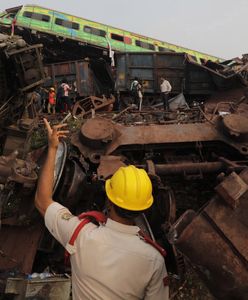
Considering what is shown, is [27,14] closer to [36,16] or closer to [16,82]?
[36,16]

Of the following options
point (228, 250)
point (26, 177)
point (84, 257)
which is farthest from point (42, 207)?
point (26, 177)

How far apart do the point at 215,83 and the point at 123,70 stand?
129 inches

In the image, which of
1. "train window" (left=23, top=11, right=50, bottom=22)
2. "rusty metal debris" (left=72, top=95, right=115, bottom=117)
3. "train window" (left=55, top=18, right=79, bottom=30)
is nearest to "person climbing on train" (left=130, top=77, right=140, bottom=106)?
"rusty metal debris" (left=72, top=95, right=115, bottom=117)

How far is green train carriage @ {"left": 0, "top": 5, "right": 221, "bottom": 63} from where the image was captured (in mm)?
16859

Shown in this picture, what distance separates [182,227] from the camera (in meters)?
2.50

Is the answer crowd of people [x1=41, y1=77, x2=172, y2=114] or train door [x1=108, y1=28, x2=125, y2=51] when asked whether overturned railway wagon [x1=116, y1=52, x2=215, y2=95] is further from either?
train door [x1=108, y1=28, x2=125, y2=51]

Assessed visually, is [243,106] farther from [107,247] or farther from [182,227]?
[107,247]

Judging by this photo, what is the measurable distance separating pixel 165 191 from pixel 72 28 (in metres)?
14.9

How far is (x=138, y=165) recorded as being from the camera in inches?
161

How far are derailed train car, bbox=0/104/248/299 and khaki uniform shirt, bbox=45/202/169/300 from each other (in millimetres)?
651

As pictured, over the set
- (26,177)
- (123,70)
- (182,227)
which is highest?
(182,227)

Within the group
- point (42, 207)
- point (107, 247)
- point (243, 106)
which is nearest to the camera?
point (107, 247)

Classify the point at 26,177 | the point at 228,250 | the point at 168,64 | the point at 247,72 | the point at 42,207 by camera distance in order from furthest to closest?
the point at 168,64 → the point at 247,72 → the point at 26,177 → the point at 228,250 → the point at 42,207

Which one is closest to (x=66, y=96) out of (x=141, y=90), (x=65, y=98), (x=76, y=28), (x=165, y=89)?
(x=65, y=98)
